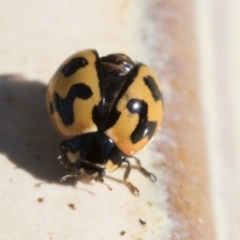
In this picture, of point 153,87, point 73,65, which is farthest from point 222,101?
point 73,65

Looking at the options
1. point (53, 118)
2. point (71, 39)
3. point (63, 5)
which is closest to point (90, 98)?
point (53, 118)

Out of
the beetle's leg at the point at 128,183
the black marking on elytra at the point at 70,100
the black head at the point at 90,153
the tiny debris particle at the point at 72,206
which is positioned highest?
the black marking on elytra at the point at 70,100

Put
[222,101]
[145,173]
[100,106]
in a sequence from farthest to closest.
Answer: [222,101] < [145,173] < [100,106]

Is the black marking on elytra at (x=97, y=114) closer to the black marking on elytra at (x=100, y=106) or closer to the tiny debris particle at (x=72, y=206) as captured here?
the black marking on elytra at (x=100, y=106)

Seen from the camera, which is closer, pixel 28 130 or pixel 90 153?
pixel 90 153

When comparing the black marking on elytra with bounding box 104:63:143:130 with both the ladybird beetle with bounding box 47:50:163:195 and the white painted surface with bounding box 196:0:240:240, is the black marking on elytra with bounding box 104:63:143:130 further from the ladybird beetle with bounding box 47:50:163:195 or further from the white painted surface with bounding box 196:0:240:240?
the white painted surface with bounding box 196:0:240:240

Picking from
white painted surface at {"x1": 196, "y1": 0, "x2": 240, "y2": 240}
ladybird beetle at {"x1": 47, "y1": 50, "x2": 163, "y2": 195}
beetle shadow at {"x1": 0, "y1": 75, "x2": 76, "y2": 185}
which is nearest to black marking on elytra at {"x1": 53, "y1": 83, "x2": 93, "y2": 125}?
ladybird beetle at {"x1": 47, "y1": 50, "x2": 163, "y2": 195}

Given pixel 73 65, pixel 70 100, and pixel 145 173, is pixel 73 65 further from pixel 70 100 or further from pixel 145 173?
pixel 145 173

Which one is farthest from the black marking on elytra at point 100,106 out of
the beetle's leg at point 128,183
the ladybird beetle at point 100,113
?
the beetle's leg at point 128,183
